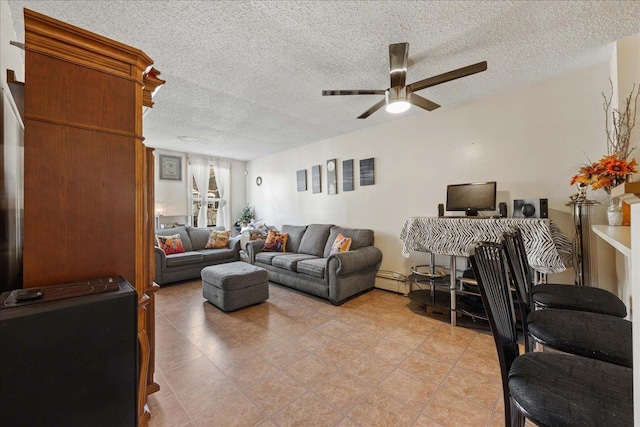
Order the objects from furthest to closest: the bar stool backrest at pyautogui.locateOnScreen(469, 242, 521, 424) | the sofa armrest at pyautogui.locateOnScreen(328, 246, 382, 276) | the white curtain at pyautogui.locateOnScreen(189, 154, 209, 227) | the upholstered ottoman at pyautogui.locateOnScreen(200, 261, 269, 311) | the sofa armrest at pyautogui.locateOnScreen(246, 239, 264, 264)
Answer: the white curtain at pyautogui.locateOnScreen(189, 154, 209, 227) < the sofa armrest at pyautogui.locateOnScreen(246, 239, 264, 264) < the sofa armrest at pyautogui.locateOnScreen(328, 246, 382, 276) < the upholstered ottoman at pyautogui.locateOnScreen(200, 261, 269, 311) < the bar stool backrest at pyautogui.locateOnScreen(469, 242, 521, 424)

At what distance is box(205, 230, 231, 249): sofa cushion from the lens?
5141 mm

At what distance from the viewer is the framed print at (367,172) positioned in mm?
4012

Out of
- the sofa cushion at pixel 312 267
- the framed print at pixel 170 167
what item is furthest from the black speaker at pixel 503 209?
the framed print at pixel 170 167

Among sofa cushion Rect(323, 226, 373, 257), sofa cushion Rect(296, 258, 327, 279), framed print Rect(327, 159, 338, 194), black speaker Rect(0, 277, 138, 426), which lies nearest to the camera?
black speaker Rect(0, 277, 138, 426)

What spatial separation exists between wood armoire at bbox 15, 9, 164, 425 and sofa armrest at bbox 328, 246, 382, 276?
2428 mm

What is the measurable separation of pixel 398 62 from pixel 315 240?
3004 millimetres

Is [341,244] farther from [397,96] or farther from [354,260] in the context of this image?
[397,96]

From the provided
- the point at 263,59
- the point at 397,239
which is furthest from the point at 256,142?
the point at 397,239

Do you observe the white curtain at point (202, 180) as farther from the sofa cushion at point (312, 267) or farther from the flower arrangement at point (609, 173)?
the flower arrangement at point (609, 173)

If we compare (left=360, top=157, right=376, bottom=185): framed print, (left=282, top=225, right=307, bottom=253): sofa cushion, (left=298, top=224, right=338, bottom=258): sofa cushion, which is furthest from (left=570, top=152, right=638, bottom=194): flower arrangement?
(left=282, top=225, right=307, bottom=253): sofa cushion

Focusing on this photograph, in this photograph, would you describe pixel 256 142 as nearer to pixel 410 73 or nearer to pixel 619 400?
pixel 410 73

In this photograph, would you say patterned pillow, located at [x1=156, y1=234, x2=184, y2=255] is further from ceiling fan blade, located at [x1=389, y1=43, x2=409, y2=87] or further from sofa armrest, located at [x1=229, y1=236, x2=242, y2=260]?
ceiling fan blade, located at [x1=389, y1=43, x2=409, y2=87]

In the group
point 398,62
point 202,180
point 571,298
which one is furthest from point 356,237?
point 202,180

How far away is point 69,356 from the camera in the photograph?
0.61 meters
